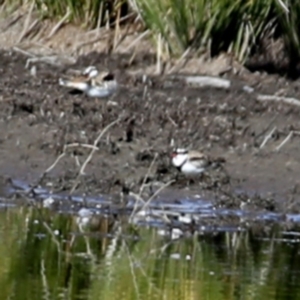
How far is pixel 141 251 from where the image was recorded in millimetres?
7883

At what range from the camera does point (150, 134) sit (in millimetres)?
10711

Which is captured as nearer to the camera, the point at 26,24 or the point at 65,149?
the point at 65,149

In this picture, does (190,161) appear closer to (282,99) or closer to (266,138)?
(266,138)

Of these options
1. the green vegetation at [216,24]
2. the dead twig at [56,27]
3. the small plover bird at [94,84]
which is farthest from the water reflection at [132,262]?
the dead twig at [56,27]

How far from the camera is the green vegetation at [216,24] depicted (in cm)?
1181

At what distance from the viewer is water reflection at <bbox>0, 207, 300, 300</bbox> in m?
6.94

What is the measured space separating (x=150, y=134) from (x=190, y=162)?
108 cm

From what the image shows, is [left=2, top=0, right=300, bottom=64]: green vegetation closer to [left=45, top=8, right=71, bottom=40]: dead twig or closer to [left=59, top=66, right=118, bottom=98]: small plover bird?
[left=45, top=8, right=71, bottom=40]: dead twig

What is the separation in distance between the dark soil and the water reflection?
93 cm

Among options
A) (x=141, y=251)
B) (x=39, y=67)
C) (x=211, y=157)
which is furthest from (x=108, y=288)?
(x=39, y=67)

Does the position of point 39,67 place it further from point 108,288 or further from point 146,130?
point 108,288

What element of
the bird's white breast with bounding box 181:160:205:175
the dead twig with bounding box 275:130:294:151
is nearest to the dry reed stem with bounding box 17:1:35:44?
the dead twig with bounding box 275:130:294:151

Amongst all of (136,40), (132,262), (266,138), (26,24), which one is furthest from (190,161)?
(26,24)

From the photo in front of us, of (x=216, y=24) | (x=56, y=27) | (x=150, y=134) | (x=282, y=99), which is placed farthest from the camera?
(x=56, y=27)
